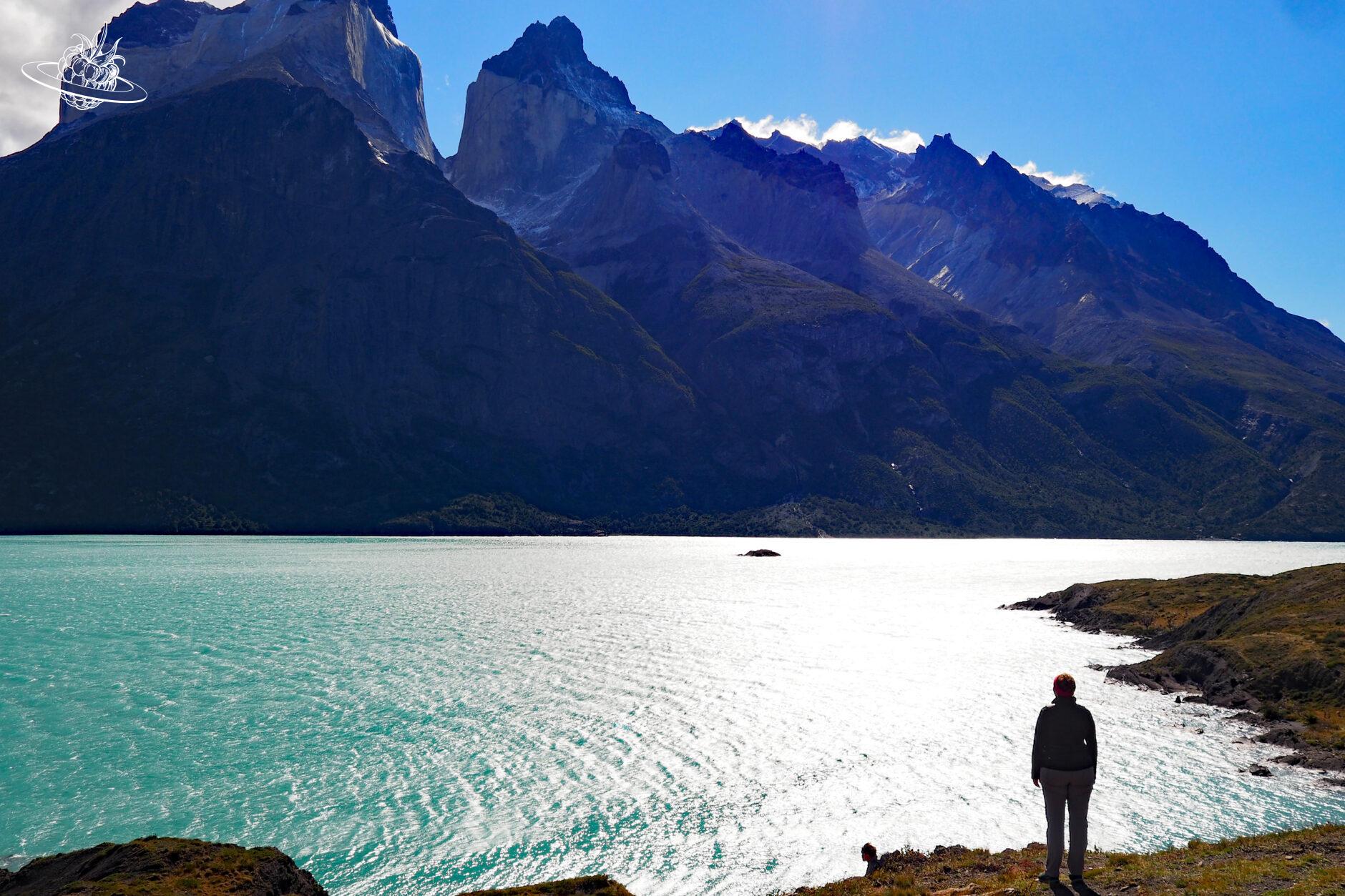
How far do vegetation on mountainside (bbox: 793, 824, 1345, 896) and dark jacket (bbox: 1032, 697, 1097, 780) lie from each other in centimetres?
292

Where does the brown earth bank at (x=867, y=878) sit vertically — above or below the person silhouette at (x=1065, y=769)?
below

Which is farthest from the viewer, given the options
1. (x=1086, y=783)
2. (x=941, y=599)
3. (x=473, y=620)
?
(x=941, y=599)

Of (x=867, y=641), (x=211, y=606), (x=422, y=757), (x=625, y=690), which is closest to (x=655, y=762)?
(x=422, y=757)

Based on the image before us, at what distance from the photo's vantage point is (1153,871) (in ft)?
71.5

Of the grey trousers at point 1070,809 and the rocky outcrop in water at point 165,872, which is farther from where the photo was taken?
the grey trousers at point 1070,809

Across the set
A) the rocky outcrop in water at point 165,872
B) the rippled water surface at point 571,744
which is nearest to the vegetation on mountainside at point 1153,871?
the rippled water surface at point 571,744

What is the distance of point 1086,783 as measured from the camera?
21.0 m

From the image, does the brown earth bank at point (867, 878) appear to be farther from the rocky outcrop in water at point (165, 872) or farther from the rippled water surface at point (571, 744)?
the rippled water surface at point (571, 744)

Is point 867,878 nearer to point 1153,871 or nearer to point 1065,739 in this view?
point 1153,871

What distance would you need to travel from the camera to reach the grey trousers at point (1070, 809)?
21125mm

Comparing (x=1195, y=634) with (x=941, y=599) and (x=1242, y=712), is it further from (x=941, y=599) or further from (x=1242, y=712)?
(x=941, y=599)

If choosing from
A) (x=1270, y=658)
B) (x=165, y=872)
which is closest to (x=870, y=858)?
(x=165, y=872)

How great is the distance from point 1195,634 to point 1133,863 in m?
56.2

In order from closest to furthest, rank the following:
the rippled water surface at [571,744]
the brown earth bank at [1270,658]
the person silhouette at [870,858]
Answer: the person silhouette at [870,858] < the rippled water surface at [571,744] < the brown earth bank at [1270,658]
